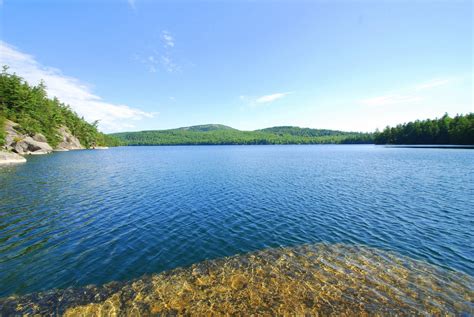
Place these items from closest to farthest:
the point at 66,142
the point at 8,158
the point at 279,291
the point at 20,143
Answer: the point at 279,291 → the point at 8,158 → the point at 20,143 → the point at 66,142

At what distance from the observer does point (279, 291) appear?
9250mm

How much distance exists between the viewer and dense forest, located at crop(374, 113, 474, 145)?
11469cm

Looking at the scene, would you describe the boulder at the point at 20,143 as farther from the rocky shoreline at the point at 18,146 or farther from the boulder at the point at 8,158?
the boulder at the point at 8,158

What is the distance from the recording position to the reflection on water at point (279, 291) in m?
8.22

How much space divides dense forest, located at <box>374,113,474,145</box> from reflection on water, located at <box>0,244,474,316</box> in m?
159

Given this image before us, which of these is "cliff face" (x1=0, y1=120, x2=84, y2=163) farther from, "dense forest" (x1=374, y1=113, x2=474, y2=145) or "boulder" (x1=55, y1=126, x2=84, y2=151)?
"dense forest" (x1=374, y1=113, x2=474, y2=145)

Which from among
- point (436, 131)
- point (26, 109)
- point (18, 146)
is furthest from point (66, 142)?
point (436, 131)

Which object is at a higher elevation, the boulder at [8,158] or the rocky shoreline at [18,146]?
the rocky shoreline at [18,146]

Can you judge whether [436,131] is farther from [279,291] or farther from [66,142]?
[66,142]

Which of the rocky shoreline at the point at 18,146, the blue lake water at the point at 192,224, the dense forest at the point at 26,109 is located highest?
the dense forest at the point at 26,109

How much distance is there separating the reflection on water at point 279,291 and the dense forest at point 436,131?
159 metres

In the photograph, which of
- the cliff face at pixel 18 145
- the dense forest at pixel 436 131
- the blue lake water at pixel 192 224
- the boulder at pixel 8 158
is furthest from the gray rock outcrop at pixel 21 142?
the dense forest at pixel 436 131

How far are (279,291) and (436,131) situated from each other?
186m

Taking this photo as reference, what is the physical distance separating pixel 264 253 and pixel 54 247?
14.0 meters
